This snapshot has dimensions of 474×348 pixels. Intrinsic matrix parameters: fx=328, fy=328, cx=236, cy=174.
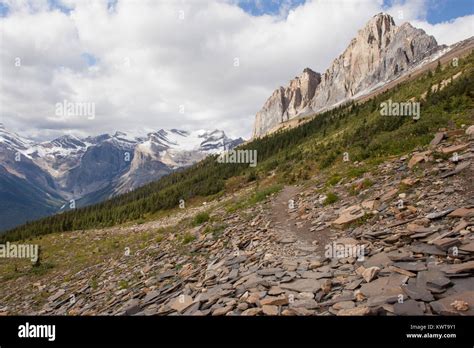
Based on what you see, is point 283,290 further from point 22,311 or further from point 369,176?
point 22,311

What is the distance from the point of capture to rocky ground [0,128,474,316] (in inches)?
303

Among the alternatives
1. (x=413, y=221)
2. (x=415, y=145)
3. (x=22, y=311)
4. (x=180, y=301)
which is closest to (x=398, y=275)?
(x=413, y=221)

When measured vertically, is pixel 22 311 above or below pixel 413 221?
below

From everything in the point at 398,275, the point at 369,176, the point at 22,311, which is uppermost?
the point at 369,176

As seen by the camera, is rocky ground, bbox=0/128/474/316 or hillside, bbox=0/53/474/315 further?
hillside, bbox=0/53/474/315

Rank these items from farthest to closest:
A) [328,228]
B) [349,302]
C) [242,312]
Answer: [328,228] < [242,312] < [349,302]

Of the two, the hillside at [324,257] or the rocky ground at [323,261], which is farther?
the hillside at [324,257]

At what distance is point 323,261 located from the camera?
429 inches

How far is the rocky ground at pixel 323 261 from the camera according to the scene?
769 cm

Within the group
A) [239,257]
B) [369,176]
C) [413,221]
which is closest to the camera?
[413,221]

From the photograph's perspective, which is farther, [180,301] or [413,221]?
[413,221]

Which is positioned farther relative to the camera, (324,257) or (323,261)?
(324,257)
